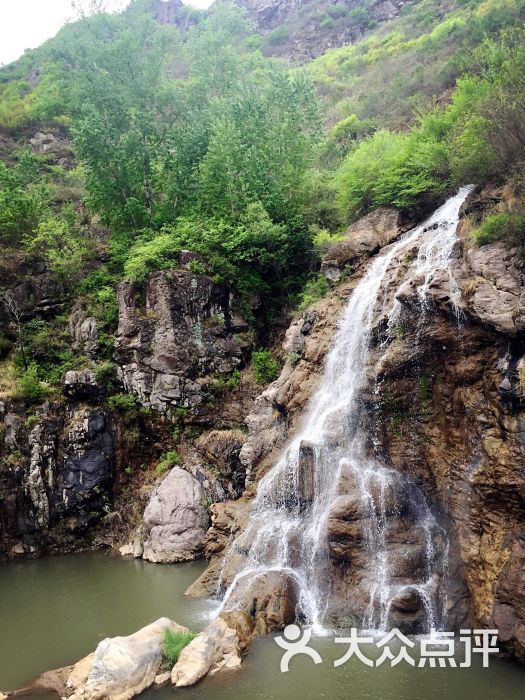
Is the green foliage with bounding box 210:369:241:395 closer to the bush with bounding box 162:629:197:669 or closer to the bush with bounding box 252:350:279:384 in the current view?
the bush with bounding box 252:350:279:384

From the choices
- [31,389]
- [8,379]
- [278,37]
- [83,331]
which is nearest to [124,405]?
[31,389]

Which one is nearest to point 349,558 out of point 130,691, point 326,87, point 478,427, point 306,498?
point 306,498

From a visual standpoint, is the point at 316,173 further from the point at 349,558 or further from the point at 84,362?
the point at 349,558

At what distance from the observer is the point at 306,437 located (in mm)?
15078

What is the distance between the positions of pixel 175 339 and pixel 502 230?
12.8 m

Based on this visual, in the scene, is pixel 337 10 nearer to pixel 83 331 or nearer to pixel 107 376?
pixel 83 331

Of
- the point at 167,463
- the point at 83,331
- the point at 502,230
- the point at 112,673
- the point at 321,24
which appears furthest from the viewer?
the point at 321,24

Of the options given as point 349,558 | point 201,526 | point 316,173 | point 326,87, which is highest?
point 326,87

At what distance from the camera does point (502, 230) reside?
13203 mm

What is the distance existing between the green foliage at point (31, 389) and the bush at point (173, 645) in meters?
12.0

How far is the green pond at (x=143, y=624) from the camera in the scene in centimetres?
920

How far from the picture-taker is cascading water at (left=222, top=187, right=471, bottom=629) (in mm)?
11633

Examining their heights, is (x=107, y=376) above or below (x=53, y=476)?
above

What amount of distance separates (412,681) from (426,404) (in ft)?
21.1
